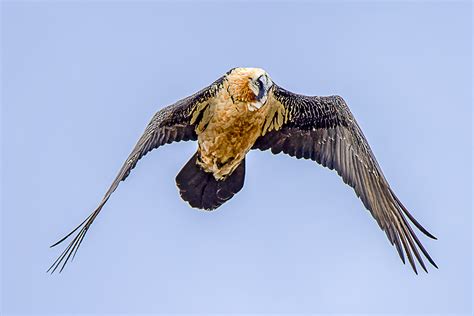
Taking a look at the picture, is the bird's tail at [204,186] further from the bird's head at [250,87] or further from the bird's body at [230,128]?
the bird's head at [250,87]

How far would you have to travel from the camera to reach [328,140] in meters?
11.8

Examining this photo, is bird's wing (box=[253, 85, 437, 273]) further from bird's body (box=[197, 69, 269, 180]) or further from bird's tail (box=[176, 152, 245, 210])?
bird's tail (box=[176, 152, 245, 210])

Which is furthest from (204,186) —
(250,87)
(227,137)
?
(250,87)

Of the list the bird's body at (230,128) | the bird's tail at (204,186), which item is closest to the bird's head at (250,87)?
the bird's body at (230,128)

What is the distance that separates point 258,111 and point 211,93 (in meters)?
0.59

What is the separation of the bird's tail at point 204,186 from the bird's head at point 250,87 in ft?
3.74

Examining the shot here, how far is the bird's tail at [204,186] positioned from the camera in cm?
1171

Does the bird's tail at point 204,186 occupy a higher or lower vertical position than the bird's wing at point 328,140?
lower

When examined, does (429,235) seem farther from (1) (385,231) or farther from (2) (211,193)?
(2) (211,193)

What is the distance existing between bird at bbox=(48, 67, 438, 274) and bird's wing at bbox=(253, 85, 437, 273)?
12 mm

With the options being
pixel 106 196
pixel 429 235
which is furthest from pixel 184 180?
pixel 429 235

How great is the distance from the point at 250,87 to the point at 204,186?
1543mm

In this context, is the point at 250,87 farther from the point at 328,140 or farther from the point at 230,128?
the point at 328,140

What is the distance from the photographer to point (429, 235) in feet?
33.0
